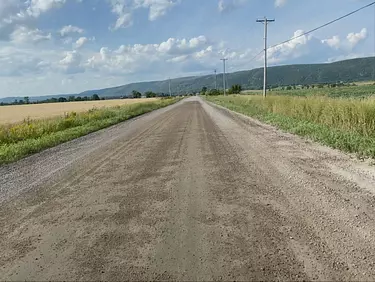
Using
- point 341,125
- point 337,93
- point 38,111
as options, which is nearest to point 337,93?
point 337,93

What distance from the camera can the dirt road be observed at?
3.11 m

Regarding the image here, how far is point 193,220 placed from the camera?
4.26m

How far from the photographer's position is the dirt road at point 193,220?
10.2 feet

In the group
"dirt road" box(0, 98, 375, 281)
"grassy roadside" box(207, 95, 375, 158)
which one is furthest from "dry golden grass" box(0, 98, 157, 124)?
"dirt road" box(0, 98, 375, 281)

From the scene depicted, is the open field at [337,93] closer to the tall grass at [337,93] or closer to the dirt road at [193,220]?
the tall grass at [337,93]

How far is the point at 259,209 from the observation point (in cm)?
455

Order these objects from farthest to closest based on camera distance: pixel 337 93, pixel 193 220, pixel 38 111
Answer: pixel 38 111
pixel 337 93
pixel 193 220

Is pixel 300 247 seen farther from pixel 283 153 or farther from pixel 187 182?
pixel 283 153

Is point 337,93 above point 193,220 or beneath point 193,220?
above

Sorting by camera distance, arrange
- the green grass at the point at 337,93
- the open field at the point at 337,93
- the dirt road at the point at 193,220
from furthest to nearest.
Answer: the open field at the point at 337,93 < the green grass at the point at 337,93 < the dirt road at the point at 193,220

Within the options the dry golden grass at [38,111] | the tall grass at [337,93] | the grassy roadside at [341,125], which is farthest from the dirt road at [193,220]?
the dry golden grass at [38,111]

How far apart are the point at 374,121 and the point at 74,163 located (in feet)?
30.8

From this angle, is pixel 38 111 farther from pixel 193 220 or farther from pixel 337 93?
pixel 193 220

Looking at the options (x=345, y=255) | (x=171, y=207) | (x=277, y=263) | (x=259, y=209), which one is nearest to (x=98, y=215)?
(x=171, y=207)
